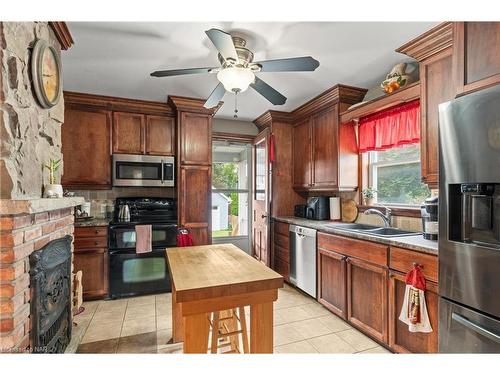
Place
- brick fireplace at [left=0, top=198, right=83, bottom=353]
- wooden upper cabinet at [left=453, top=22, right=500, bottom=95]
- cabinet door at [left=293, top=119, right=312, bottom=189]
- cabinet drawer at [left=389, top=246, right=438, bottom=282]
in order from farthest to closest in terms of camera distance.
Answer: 1. cabinet door at [left=293, top=119, right=312, bottom=189]
2. cabinet drawer at [left=389, top=246, right=438, bottom=282]
3. wooden upper cabinet at [left=453, top=22, right=500, bottom=95]
4. brick fireplace at [left=0, top=198, right=83, bottom=353]

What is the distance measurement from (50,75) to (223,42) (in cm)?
121

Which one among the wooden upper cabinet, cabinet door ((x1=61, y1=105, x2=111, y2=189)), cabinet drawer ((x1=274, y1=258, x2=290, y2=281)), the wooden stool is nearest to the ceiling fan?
the wooden upper cabinet

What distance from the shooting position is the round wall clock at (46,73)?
1523mm

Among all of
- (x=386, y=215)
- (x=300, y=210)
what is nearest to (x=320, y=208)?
(x=300, y=210)

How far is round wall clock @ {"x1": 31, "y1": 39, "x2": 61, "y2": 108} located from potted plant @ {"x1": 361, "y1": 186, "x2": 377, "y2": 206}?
120 inches

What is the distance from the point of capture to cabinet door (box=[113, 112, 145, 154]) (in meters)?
3.35

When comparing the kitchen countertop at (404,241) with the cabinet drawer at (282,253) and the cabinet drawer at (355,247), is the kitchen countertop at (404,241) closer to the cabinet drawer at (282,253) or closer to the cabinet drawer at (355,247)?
the cabinet drawer at (355,247)

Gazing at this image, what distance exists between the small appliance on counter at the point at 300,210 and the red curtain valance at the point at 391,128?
108cm

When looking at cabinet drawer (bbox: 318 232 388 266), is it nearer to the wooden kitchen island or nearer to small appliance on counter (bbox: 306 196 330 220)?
small appliance on counter (bbox: 306 196 330 220)

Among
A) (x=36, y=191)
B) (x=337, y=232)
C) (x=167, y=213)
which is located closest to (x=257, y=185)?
(x=167, y=213)

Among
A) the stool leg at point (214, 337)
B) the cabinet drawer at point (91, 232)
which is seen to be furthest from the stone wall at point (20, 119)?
the cabinet drawer at point (91, 232)
